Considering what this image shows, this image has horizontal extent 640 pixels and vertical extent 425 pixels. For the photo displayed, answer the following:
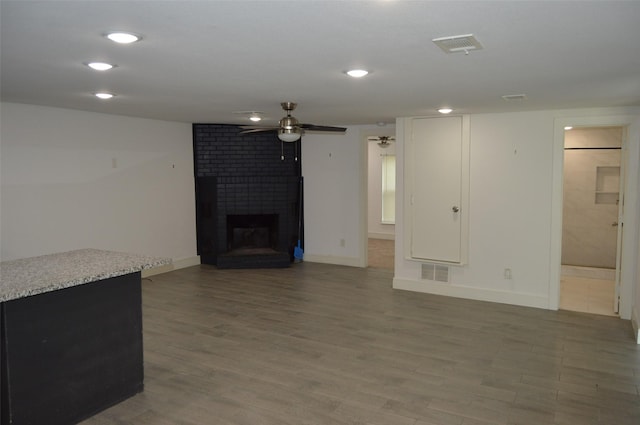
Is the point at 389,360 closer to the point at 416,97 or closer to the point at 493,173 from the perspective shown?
the point at 416,97

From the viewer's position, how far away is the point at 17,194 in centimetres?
503

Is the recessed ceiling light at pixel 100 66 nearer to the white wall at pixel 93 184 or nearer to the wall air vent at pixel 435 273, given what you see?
the white wall at pixel 93 184

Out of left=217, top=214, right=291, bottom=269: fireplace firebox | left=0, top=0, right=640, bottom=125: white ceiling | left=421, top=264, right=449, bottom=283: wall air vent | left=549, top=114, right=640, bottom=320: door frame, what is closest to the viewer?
left=0, top=0, right=640, bottom=125: white ceiling

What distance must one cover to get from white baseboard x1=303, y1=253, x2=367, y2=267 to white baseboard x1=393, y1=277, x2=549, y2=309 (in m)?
1.40

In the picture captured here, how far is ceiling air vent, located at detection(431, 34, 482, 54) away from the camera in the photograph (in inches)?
93.7

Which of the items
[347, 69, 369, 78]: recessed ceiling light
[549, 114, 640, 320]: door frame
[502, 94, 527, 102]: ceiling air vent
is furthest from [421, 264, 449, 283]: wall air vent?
[347, 69, 369, 78]: recessed ceiling light

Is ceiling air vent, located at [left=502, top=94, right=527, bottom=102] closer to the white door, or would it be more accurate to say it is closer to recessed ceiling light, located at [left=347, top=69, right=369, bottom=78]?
the white door

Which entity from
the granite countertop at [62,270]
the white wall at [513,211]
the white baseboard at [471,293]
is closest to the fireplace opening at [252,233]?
the white baseboard at [471,293]

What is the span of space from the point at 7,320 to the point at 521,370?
346 centimetres

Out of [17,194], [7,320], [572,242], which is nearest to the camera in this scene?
[7,320]

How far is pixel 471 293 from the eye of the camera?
5707 millimetres

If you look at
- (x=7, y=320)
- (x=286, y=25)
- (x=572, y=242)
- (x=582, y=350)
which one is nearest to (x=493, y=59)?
(x=286, y=25)

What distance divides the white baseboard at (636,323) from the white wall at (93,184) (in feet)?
19.0

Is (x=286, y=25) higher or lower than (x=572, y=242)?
higher
